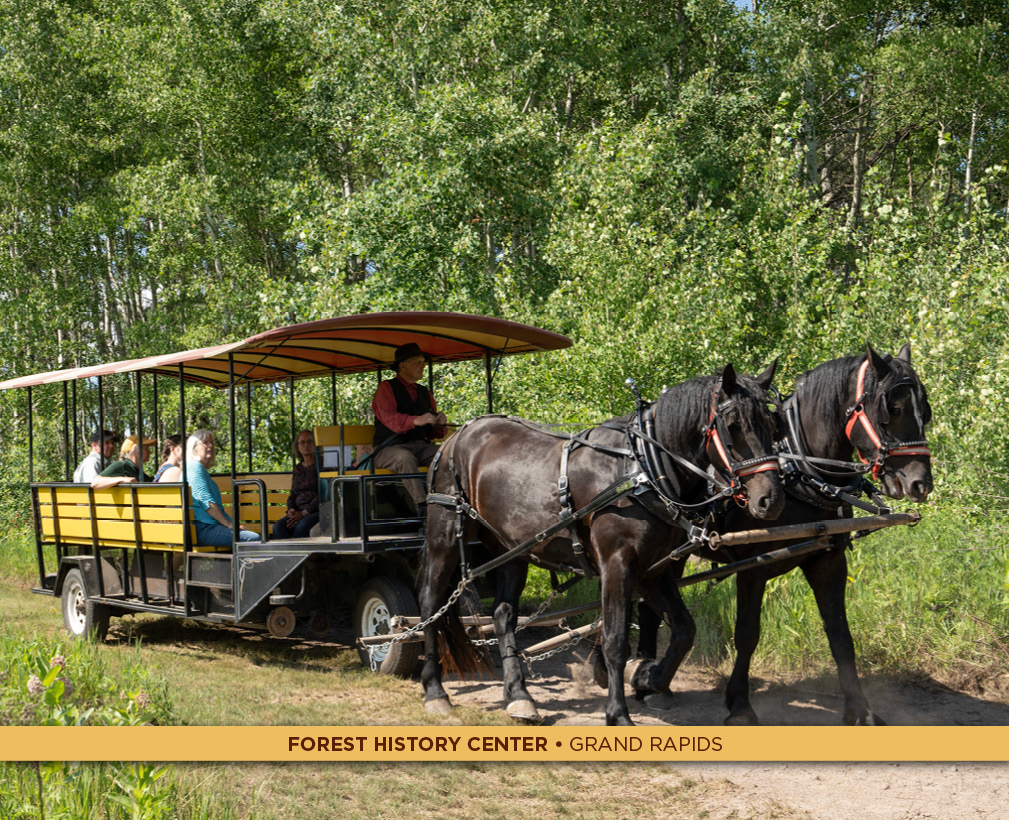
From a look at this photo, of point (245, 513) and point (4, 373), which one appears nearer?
point (245, 513)

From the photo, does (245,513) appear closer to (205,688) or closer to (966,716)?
(205,688)

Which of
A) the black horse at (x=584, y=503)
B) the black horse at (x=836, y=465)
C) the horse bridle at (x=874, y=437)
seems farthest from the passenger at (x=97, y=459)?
the horse bridle at (x=874, y=437)

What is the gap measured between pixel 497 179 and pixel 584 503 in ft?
37.2

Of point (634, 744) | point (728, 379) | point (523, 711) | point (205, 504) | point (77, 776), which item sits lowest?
point (523, 711)

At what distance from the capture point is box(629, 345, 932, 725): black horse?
4.89 metres

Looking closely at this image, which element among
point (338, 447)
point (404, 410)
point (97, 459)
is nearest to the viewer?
point (404, 410)

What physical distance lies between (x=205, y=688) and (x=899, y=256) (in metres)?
8.26

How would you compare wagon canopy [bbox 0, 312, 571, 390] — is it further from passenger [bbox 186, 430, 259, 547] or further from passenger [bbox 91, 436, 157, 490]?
passenger [bbox 91, 436, 157, 490]

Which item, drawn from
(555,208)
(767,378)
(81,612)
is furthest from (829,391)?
(555,208)

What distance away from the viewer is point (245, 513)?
9219 millimetres

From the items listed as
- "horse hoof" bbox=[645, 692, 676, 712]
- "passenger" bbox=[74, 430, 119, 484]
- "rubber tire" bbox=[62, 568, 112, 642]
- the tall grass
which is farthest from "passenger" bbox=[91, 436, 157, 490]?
the tall grass

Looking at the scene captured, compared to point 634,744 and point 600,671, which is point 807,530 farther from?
point 600,671

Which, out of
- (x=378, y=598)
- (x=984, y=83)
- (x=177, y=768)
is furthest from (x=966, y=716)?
(x=984, y=83)

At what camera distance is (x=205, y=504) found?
743 centimetres
